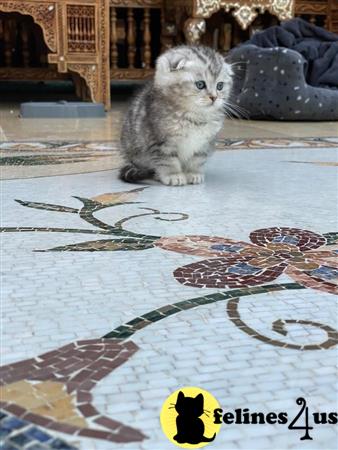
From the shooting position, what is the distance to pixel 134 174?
1713 mm

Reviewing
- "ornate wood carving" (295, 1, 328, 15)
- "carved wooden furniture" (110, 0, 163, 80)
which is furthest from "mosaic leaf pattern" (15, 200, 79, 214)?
"ornate wood carving" (295, 1, 328, 15)

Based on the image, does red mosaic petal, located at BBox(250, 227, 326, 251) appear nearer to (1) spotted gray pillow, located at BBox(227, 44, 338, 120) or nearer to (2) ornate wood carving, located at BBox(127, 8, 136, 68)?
(1) spotted gray pillow, located at BBox(227, 44, 338, 120)

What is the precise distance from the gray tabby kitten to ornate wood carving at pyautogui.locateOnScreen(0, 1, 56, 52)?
2109mm

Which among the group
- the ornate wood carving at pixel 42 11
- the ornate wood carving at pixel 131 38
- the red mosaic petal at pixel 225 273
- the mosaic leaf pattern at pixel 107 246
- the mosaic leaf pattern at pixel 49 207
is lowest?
the mosaic leaf pattern at pixel 49 207

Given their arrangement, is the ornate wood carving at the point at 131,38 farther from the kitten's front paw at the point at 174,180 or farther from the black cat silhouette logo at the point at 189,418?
the black cat silhouette logo at the point at 189,418

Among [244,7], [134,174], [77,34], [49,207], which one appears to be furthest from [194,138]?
[244,7]

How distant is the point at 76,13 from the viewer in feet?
12.0

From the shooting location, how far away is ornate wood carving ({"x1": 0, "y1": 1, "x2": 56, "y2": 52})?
3529 mm

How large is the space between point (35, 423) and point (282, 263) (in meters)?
0.55

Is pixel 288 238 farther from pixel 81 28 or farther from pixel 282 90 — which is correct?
pixel 81 28

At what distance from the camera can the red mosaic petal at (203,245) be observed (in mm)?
1052

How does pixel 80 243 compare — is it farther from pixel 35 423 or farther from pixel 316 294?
pixel 35 423

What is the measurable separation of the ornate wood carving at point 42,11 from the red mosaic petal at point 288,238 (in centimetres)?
281

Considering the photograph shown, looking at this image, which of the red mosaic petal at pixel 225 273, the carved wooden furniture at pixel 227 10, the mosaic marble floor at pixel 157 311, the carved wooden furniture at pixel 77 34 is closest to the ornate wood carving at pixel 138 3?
the carved wooden furniture at pixel 227 10
